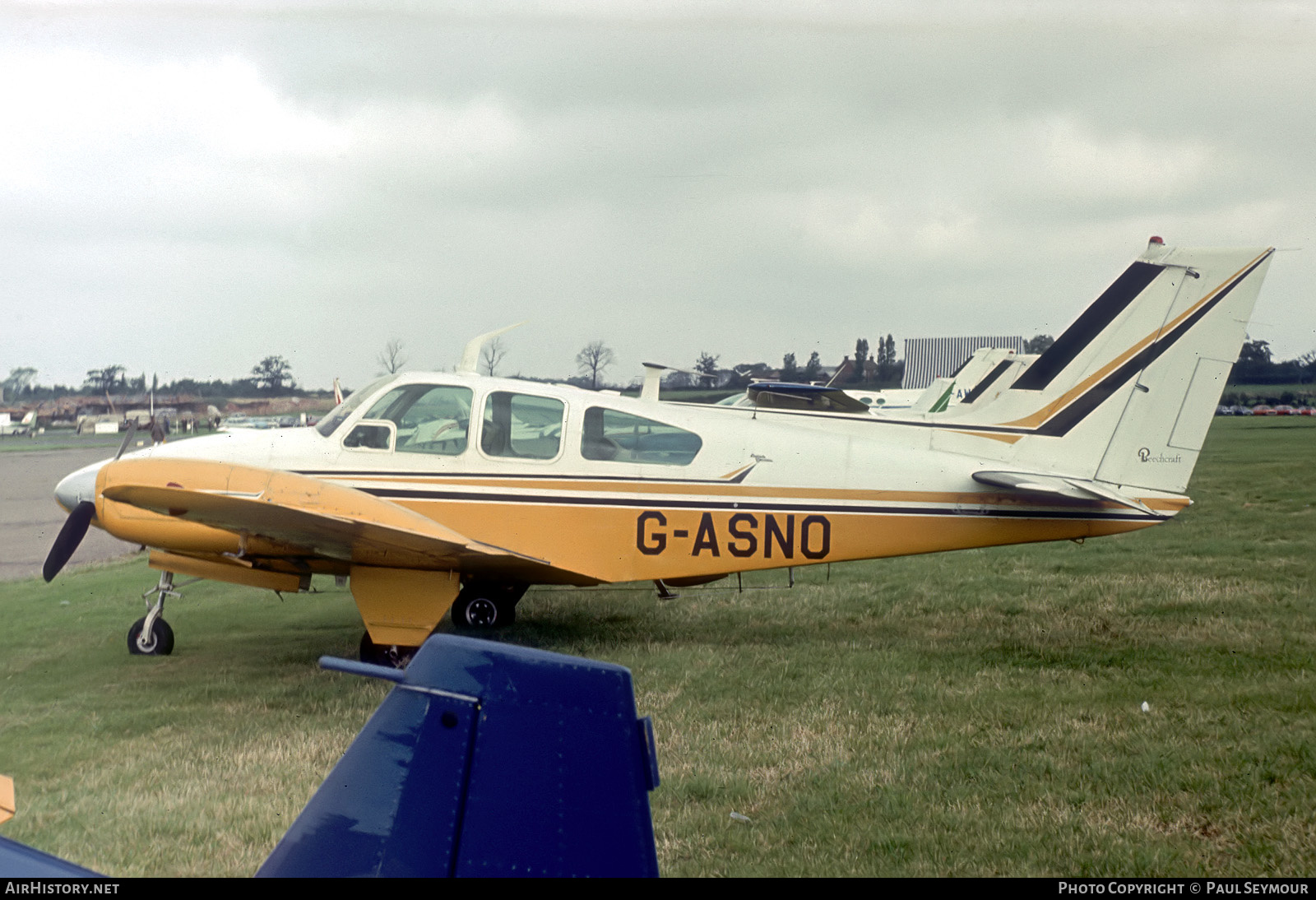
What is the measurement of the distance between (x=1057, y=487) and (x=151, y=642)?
7241mm

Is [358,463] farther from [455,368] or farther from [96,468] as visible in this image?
[96,468]

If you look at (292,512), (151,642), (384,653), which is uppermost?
(292,512)

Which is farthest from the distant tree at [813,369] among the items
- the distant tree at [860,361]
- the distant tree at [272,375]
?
the distant tree at [272,375]

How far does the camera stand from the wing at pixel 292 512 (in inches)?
231

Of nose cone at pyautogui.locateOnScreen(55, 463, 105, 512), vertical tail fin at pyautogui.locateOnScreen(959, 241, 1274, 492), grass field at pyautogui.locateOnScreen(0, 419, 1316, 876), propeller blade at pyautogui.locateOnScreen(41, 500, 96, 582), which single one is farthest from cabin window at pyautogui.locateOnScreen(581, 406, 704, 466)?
nose cone at pyautogui.locateOnScreen(55, 463, 105, 512)

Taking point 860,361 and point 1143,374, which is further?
point 860,361

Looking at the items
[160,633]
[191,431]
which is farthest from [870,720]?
[191,431]

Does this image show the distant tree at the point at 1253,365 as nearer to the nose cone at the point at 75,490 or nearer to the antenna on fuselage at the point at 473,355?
the antenna on fuselage at the point at 473,355

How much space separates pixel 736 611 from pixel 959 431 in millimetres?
2706

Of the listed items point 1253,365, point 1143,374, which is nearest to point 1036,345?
point 1253,365

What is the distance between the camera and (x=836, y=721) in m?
5.50

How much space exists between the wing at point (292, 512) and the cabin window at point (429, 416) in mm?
750

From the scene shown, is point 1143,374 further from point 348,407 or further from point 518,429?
point 348,407

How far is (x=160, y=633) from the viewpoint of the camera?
7473mm
